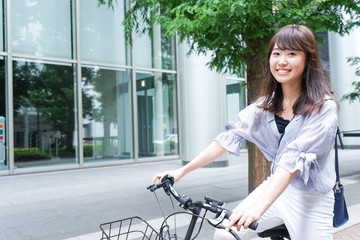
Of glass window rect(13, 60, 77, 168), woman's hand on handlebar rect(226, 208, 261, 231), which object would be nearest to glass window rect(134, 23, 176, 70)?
glass window rect(13, 60, 77, 168)

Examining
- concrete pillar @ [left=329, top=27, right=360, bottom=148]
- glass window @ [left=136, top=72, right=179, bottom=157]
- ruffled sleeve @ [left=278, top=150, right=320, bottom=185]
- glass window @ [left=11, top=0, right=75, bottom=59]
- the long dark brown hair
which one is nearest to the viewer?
ruffled sleeve @ [left=278, top=150, right=320, bottom=185]

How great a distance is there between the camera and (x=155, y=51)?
13.4m

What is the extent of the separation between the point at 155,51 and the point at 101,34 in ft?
7.25

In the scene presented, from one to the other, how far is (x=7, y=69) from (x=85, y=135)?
309cm

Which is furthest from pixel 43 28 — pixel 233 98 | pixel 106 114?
pixel 233 98

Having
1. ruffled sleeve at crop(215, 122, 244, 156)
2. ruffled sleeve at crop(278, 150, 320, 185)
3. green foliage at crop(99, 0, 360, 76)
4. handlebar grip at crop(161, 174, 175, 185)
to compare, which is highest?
green foliage at crop(99, 0, 360, 76)

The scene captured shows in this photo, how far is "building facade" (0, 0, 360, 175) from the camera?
10.5 m

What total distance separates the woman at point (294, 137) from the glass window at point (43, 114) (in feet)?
32.5

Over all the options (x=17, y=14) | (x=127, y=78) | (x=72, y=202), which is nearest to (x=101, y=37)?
(x=127, y=78)

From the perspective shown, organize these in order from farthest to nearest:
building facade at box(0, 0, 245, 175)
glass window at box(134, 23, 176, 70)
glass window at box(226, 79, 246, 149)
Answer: glass window at box(226, 79, 246, 149)
glass window at box(134, 23, 176, 70)
building facade at box(0, 0, 245, 175)

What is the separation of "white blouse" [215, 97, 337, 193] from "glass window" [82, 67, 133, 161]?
10.5 meters

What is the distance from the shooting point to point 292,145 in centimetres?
152

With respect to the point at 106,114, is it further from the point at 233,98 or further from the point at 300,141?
the point at 300,141

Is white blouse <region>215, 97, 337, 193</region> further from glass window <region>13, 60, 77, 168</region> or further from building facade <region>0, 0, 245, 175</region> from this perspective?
glass window <region>13, 60, 77, 168</region>
